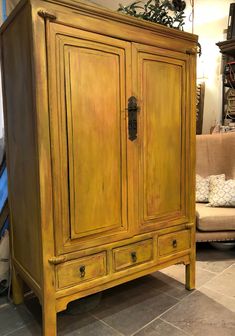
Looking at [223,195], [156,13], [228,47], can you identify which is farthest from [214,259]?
[228,47]

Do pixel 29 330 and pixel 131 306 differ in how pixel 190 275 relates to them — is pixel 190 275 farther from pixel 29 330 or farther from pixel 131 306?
pixel 29 330

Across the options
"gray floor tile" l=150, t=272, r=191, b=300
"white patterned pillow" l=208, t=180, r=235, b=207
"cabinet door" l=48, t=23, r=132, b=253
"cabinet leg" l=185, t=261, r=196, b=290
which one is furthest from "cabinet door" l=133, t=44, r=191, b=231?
"white patterned pillow" l=208, t=180, r=235, b=207

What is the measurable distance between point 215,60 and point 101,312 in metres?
3.38

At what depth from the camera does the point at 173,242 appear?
1.92 m

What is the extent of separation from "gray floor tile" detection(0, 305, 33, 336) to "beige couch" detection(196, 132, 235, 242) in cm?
157

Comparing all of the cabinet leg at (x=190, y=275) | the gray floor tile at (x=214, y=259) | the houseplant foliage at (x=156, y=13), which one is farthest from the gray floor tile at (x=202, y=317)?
the houseplant foliage at (x=156, y=13)

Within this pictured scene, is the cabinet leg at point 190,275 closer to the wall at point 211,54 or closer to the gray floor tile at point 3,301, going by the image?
the gray floor tile at point 3,301

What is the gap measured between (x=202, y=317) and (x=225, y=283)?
507 millimetres

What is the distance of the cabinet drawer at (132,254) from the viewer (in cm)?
167

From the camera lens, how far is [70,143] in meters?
1.44

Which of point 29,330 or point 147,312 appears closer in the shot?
point 29,330

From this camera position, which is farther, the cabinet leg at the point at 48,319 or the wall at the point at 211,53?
the wall at the point at 211,53

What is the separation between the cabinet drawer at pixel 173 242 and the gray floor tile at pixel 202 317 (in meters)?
0.35

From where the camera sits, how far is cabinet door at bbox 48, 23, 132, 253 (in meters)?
1.40
